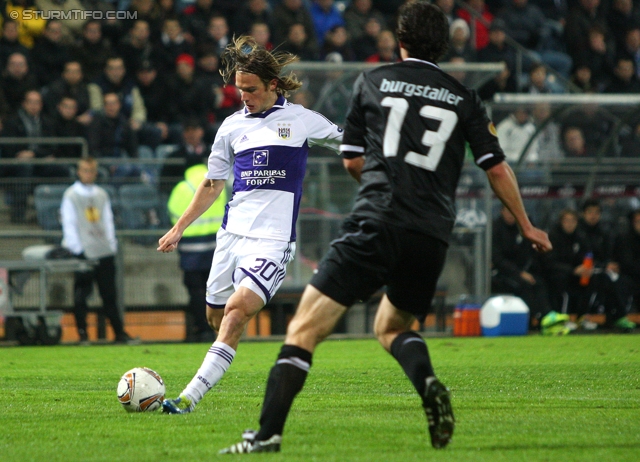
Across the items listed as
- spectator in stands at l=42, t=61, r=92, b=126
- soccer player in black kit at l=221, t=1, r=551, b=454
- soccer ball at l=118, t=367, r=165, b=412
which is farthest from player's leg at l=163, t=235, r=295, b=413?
spectator in stands at l=42, t=61, r=92, b=126

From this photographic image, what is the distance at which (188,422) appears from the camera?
577 cm

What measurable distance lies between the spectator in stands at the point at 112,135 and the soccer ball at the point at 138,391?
371 inches

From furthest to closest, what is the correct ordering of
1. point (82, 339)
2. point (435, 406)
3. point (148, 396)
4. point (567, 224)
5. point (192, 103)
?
1. point (192, 103)
2. point (567, 224)
3. point (82, 339)
4. point (148, 396)
5. point (435, 406)

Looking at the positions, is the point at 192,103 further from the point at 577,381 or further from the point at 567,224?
the point at 577,381

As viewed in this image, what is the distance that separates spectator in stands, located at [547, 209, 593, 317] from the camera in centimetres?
1538

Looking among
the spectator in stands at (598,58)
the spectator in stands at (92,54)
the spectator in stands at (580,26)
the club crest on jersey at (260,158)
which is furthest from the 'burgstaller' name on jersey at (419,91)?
the spectator in stands at (580,26)

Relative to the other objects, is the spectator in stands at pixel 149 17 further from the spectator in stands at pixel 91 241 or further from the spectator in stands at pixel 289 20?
the spectator in stands at pixel 91 241

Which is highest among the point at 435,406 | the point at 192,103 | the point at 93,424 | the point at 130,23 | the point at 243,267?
the point at 130,23

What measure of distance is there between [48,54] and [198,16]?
2843 millimetres

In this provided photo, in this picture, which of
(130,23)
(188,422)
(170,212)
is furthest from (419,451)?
(130,23)

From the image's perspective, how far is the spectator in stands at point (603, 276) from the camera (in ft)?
50.2

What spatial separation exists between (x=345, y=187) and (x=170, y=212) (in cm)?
257

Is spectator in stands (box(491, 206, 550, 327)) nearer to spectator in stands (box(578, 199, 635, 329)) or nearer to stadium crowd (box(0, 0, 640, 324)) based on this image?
stadium crowd (box(0, 0, 640, 324))

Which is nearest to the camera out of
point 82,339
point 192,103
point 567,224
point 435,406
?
point 435,406
